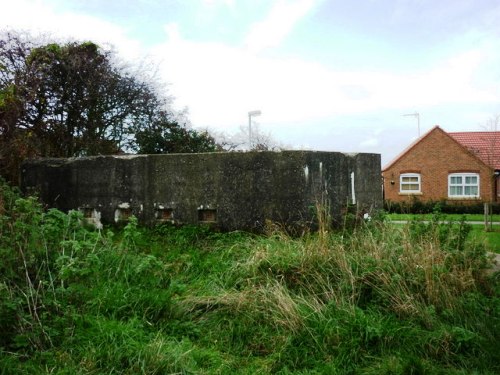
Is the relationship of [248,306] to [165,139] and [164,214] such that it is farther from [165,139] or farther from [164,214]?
[165,139]

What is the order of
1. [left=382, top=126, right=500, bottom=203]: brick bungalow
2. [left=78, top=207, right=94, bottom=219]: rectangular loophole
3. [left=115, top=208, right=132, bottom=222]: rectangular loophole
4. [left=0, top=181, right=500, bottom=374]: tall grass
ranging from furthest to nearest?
[left=382, top=126, right=500, bottom=203]: brick bungalow, [left=78, top=207, right=94, bottom=219]: rectangular loophole, [left=115, top=208, right=132, bottom=222]: rectangular loophole, [left=0, top=181, right=500, bottom=374]: tall grass

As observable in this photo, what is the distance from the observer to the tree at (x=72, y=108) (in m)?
8.27

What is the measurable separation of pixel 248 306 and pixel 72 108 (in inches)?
272

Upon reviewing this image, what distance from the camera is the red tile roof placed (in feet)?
92.1

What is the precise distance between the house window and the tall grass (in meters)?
24.3

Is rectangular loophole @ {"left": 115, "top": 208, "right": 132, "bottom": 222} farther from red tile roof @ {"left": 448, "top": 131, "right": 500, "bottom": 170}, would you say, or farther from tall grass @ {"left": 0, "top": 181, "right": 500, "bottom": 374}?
red tile roof @ {"left": 448, "top": 131, "right": 500, "bottom": 170}

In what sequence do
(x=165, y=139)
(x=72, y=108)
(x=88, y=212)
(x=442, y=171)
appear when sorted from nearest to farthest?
(x=88, y=212) < (x=72, y=108) < (x=165, y=139) < (x=442, y=171)

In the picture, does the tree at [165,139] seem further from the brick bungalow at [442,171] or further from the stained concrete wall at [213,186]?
the brick bungalow at [442,171]

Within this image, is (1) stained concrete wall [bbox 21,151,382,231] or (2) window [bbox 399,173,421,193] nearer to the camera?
(1) stained concrete wall [bbox 21,151,382,231]

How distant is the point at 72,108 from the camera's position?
31.9 feet

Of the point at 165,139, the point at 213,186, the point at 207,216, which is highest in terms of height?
the point at 165,139

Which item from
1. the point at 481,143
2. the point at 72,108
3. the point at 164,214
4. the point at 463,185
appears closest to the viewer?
the point at 164,214

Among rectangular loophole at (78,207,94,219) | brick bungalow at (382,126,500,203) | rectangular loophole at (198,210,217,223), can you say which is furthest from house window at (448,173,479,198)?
rectangular loophole at (78,207,94,219)

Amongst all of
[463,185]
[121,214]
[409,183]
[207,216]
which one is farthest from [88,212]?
[463,185]
